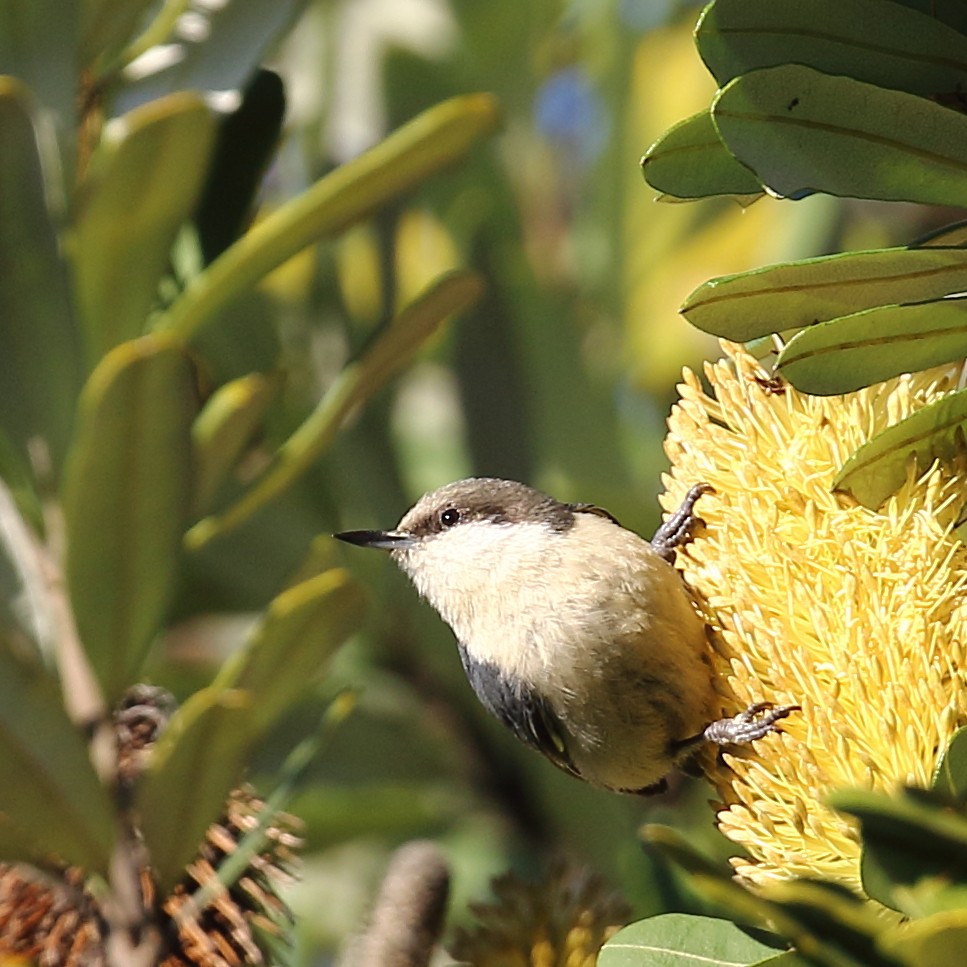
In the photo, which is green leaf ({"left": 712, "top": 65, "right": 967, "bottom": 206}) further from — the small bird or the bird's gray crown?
the bird's gray crown

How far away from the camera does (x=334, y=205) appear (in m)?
2.11

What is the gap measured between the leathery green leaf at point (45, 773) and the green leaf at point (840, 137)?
3.22ft

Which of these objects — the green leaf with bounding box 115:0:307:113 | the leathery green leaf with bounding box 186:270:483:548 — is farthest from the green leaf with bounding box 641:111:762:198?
the green leaf with bounding box 115:0:307:113

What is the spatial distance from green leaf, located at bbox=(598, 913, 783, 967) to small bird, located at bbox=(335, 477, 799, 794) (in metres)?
0.20

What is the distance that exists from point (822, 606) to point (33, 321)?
109 centimetres

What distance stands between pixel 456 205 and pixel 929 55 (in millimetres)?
2432

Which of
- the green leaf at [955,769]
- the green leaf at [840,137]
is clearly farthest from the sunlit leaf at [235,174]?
the green leaf at [955,769]

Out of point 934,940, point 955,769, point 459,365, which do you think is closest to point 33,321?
point 955,769

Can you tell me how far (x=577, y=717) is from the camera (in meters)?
2.29

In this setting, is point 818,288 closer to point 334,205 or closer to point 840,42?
point 840,42

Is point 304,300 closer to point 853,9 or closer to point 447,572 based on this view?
point 447,572

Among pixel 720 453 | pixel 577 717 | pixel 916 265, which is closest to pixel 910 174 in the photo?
pixel 916 265

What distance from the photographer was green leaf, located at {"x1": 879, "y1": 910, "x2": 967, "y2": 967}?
96cm

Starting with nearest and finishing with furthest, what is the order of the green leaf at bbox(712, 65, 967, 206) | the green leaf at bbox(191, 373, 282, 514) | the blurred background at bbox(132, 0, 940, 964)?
1. the green leaf at bbox(712, 65, 967, 206)
2. the green leaf at bbox(191, 373, 282, 514)
3. the blurred background at bbox(132, 0, 940, 964)
